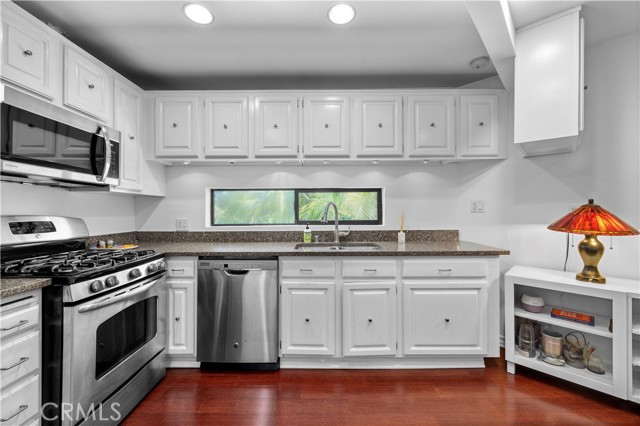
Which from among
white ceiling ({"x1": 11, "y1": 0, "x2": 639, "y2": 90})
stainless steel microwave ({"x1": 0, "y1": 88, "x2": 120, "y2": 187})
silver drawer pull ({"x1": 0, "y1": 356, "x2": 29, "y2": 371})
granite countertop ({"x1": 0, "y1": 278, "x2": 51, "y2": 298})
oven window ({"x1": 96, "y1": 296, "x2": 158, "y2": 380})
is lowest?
oven window ({"x1": 96, "y1": 296, "x2": 158, "y2": 380})

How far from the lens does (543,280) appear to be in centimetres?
202

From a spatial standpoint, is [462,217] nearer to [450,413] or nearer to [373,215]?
[373,215]

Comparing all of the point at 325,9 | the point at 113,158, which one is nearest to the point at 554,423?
the point at 325,9

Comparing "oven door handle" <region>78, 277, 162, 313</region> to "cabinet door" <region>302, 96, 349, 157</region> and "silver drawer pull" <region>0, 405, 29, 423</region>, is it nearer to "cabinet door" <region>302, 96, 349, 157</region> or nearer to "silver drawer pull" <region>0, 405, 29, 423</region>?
"silver drawer pull" <region>0, 405, 29, 423</region>

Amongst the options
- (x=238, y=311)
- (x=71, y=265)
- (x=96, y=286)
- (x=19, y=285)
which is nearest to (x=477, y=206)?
(x=238, y=311)

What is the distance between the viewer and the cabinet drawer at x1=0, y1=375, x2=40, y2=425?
1.19 m

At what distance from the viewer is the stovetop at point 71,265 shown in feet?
4.58

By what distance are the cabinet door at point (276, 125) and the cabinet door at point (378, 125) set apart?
553 mm

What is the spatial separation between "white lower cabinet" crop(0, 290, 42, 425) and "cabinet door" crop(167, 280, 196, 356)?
0.89 meters

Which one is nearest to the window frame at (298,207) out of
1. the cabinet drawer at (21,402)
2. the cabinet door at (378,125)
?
the cabinet door at (378,125)

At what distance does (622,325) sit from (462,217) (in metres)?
1.33

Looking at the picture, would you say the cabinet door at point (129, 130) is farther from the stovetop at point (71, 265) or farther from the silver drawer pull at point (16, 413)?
the silver drawer pull at point (16, 413)

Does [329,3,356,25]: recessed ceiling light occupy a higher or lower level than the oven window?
higher

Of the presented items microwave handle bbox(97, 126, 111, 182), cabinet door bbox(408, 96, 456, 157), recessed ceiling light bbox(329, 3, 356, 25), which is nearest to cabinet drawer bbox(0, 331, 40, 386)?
microwave handle bbox(97, 126, 111, 182)
